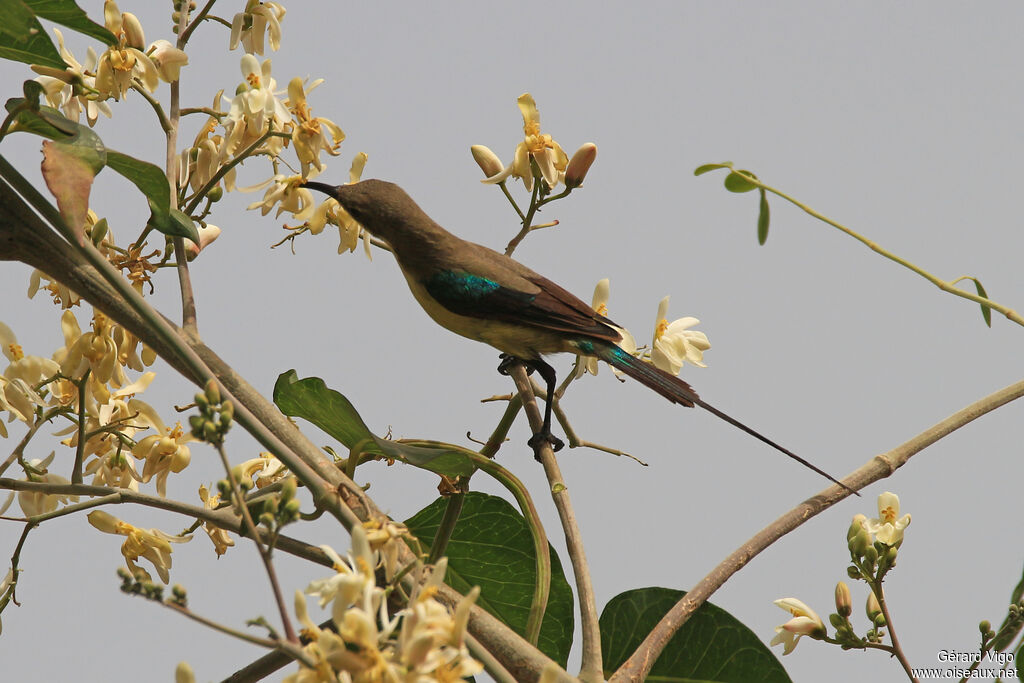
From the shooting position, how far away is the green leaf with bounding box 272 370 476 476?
1.71 m

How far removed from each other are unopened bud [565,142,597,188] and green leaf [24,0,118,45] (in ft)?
2.75

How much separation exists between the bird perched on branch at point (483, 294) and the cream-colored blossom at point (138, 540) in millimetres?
852

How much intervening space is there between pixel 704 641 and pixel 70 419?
1159mm

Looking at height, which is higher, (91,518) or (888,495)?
(91,518)

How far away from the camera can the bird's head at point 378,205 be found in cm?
218

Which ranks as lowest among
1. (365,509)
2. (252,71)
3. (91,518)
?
(365,509)

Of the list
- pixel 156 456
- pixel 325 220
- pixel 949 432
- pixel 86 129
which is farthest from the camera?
pixel 325 220

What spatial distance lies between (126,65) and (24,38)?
0.73 feet

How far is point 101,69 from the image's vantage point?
170 cm

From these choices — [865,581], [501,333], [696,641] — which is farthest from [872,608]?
[501,333]

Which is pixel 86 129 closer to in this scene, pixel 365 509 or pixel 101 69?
pixel 101 69

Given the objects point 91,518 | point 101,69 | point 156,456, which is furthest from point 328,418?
point 101,69

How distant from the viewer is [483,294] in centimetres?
255

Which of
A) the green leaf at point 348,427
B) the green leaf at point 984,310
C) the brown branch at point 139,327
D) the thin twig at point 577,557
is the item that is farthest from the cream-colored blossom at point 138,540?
the green leaf at point 984,310
